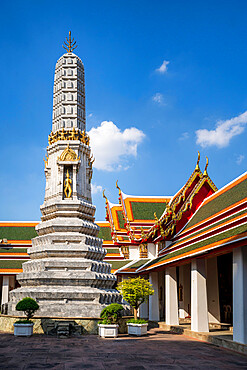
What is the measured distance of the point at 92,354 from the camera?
38.4ft

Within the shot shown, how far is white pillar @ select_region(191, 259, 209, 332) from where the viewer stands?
15.7 m

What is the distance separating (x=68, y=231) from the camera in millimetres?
21094

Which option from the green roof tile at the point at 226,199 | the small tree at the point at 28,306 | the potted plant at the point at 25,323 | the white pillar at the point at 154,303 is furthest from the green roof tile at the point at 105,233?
the potted plant at the point at 25,323

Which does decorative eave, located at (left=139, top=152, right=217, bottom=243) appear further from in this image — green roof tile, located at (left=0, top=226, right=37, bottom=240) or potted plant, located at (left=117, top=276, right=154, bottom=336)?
green roof tile, located at (left=0, top=226, right=37, bottom=240)

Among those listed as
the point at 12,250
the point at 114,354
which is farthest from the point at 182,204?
the point at 12,250

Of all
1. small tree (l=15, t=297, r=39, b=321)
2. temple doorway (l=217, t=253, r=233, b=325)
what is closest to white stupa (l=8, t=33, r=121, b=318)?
small tree (l=15, t=297, r=39, b=321)

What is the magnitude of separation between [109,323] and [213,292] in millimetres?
6085

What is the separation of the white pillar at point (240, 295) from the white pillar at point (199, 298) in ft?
11.4

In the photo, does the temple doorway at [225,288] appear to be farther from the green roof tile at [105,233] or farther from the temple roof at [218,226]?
the green roof tile at [105,233]

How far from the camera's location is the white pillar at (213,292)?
19547 mm

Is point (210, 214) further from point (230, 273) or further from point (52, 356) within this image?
point (52, 356)

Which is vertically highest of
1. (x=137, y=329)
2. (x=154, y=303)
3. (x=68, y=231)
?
(x=68, y=231)

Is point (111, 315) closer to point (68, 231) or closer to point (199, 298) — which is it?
point (199, 298)

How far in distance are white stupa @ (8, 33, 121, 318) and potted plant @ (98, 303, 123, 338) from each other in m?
1.79
